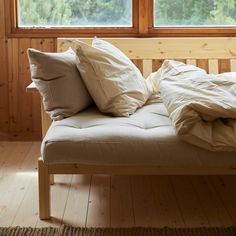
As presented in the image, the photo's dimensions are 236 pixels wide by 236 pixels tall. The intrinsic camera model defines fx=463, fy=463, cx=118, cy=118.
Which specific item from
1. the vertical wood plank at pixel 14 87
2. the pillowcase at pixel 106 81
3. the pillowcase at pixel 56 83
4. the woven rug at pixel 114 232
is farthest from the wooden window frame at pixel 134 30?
the woven rug at pixel 114 232

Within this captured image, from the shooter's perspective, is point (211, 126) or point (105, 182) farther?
point (105, 182)

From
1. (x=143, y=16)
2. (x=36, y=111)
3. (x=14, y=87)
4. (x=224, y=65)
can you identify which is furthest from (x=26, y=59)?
(x=224, y=65)

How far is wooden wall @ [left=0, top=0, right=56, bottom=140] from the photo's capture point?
340cm

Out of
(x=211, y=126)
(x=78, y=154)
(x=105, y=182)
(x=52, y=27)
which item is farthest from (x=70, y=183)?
(x=52, y=27)

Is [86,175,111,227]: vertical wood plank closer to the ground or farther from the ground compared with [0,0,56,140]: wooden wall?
closer to the ground

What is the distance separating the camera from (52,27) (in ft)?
11.1

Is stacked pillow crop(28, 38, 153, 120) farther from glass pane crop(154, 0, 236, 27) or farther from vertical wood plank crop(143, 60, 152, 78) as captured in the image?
glass pane crop(154, 0, 236, 27)

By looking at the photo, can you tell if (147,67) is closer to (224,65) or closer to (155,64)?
(155,64)

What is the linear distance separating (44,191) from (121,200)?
18.7 inches

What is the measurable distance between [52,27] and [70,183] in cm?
128

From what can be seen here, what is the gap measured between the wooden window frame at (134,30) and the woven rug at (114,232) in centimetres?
167

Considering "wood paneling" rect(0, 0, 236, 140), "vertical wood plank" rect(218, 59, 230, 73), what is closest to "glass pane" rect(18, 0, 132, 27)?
"wood paneling" rect(0, 0, 236, 140)

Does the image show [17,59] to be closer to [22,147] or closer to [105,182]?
[22,147]

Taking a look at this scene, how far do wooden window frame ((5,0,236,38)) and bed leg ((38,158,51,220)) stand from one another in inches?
58.6
